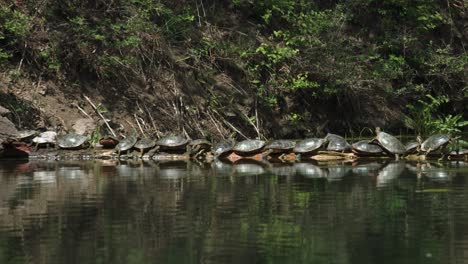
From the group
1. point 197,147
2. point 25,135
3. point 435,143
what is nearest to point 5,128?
A: point 25,135

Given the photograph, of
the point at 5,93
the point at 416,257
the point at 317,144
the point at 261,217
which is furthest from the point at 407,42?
the point at 416,257

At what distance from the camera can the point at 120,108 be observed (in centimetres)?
2431

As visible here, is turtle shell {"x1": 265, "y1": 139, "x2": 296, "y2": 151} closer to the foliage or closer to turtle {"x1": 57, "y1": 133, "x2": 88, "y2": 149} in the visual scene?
turtle {"x1": 57, "y1": 133, "x2": 88, "y2": 149}

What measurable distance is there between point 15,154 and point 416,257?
14837 mm

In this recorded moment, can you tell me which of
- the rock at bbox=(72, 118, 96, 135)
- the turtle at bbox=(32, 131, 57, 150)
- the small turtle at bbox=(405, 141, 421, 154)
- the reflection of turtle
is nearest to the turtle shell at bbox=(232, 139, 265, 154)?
the reflection of turtle

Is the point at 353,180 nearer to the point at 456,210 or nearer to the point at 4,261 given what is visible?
the point at 456,210

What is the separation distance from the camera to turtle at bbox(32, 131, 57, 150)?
21.0 meters

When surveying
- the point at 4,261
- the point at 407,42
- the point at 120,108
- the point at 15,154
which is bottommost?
the point at 4,261

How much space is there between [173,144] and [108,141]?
66.4 inches

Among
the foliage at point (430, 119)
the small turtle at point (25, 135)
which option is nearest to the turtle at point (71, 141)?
the small turtle at point (25, 135)

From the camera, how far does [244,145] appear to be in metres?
21.3

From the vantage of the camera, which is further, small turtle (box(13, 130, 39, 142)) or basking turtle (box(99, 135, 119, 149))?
basking turtle (box(99, 135, 119, 149))

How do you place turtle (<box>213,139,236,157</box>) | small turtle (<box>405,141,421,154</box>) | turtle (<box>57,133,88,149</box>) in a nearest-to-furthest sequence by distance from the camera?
small turtle (<box>405,141,421,154</box>), turtle (<box>57,133,88,149</box>), turtle (<box>213,139,236,157</box>)

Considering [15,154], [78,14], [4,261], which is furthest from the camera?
[78,14]
